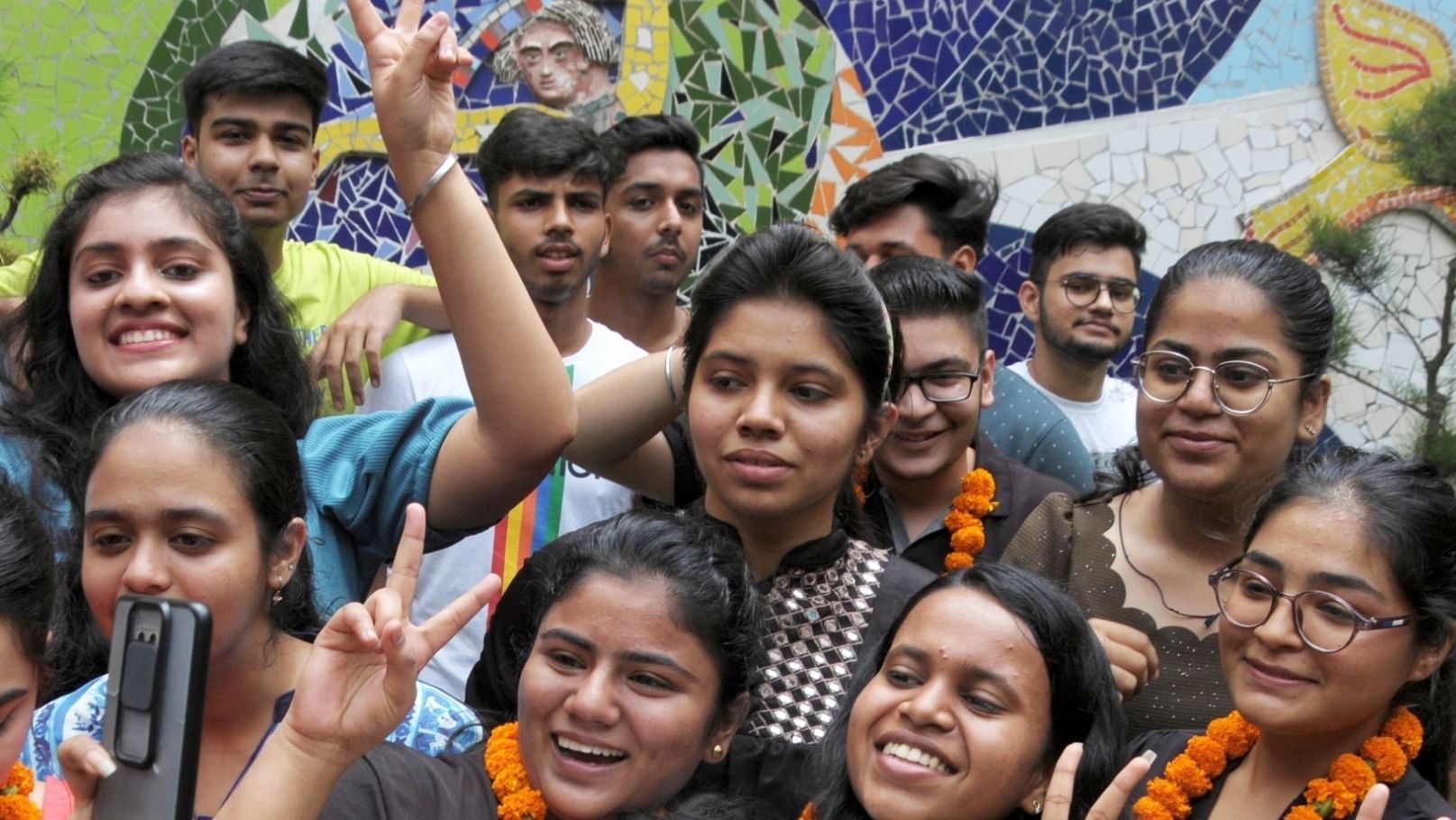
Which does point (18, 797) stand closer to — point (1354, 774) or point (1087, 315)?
point (1354, 774)

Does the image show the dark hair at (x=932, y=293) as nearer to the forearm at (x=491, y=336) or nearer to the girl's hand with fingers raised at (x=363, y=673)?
the forearm at (x=491, y=336)

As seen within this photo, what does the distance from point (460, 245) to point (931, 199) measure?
6.50 feet

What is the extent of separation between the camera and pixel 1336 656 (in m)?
2.10

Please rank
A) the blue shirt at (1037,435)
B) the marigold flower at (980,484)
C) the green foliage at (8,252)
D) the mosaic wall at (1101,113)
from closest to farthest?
the marigold flower at (980,484), the blue shirt at (1037,435), the green foliage at (8,252), the mosaic wall at (1101,113)

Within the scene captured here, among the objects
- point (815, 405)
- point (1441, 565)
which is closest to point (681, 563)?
point (815, 405)

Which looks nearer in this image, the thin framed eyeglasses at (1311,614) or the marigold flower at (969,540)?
the thin framed eyeglasses at (1311,614)

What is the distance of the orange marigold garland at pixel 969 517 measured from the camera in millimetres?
2982

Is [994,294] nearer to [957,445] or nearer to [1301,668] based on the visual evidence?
[957,445]

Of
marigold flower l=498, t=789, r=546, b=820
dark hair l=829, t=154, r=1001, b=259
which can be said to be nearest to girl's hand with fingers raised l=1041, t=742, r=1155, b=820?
marigold flower l=498, t=789, r=546, b=820

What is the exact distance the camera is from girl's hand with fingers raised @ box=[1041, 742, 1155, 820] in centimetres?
190

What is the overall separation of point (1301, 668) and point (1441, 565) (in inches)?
9.6

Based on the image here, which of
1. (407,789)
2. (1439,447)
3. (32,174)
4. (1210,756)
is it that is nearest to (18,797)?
(407,789)

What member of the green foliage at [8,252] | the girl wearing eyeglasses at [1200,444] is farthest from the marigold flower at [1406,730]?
the green foliage at [8,252]

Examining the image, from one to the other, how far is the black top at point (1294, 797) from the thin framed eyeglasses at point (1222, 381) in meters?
0.53
